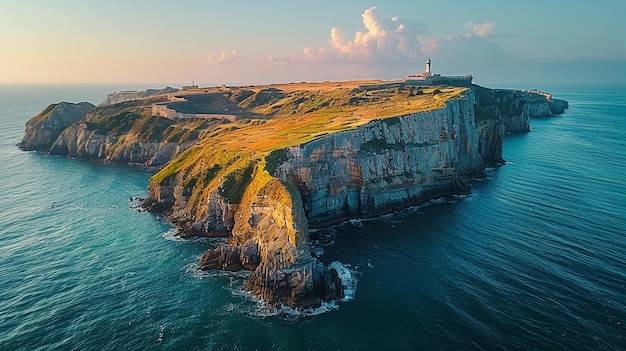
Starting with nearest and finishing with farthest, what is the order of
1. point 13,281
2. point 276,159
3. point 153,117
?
1. point 13,281
2. point 276,159
3. point 153,117

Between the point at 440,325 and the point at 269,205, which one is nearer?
the point at 440,325

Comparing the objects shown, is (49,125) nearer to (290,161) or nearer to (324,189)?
(290,161)

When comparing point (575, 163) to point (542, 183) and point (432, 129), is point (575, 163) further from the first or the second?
point (432, 129)

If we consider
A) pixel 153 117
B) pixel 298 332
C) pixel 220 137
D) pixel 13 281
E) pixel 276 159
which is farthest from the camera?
pixel 153 117

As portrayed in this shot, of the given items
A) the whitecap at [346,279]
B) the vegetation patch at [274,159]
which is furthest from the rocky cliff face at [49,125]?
the whitecap at [346,279]

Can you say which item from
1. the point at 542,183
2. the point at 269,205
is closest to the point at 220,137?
the point at 269,205

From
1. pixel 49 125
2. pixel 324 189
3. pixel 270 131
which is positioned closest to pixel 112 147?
pixel 49 125

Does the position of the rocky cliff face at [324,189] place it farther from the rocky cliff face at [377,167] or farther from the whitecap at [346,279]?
the whitecap at [346,279]
